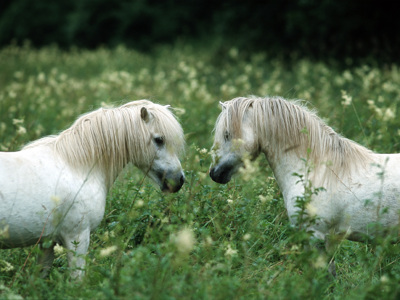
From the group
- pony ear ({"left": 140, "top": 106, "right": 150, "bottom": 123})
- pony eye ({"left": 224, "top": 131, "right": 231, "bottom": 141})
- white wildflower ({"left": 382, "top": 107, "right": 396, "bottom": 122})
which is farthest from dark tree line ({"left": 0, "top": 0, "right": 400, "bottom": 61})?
pony ear ({"left": 140, "top": 106, "right": 150, "bottom": 123})

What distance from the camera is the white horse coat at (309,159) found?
3578 mm

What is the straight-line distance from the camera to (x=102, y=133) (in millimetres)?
3746

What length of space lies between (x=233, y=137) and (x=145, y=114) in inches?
30.1

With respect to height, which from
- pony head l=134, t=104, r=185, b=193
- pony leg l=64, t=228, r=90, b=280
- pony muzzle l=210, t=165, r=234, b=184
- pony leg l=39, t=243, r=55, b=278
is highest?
pony head l=134, t=104, r=185, b=193

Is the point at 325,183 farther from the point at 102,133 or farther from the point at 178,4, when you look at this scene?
the point at 178,4

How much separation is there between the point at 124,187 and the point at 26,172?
1755 millimetres

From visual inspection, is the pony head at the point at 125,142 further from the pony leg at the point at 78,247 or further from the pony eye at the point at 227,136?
the pony leg at the point at 78,247

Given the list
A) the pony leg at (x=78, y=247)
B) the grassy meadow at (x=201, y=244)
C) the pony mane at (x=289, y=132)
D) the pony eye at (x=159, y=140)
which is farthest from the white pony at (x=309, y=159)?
the pony leg at (x=78, y=247)

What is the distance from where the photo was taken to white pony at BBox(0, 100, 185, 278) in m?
3.28

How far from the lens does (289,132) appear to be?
3834 millimetres

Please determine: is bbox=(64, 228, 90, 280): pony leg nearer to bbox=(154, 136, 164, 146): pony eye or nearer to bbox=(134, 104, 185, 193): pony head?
bbox=(134, 104, 185, 193): pony head

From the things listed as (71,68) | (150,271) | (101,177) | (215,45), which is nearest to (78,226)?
(101,177)

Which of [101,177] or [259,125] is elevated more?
[259,125]

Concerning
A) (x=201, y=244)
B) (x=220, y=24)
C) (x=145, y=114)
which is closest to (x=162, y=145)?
(x=145, y=114)
